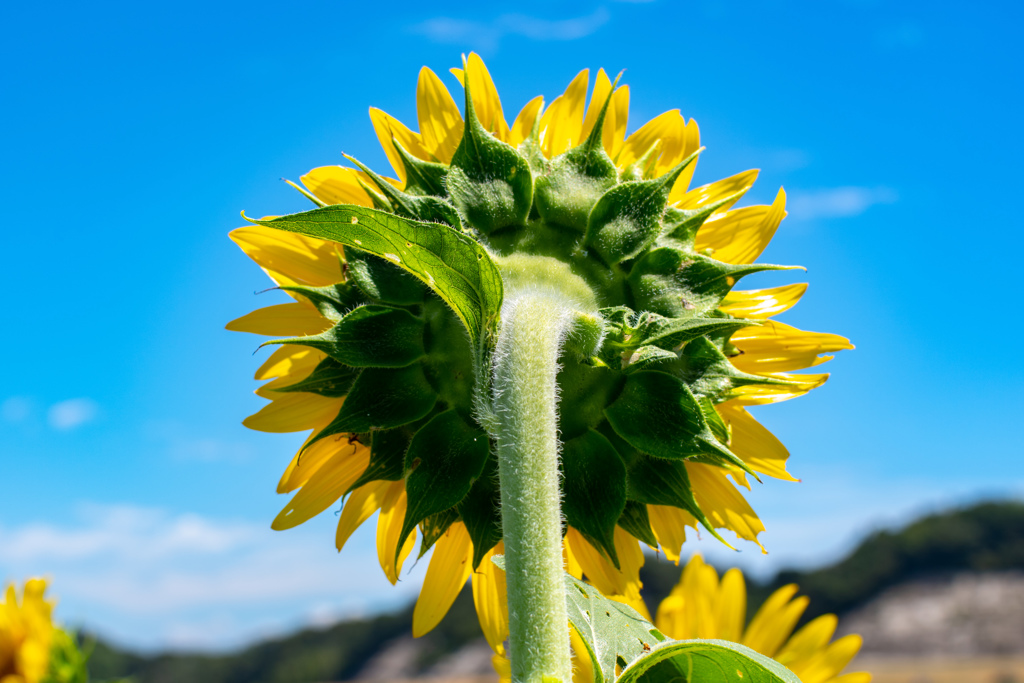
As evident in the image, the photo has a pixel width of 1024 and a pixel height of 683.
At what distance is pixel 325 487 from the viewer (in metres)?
2.15

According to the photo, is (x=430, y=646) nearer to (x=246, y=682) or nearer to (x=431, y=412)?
(x=246, y=682)

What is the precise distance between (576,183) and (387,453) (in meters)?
0.75

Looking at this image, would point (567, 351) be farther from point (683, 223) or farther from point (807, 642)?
point (807, 642)

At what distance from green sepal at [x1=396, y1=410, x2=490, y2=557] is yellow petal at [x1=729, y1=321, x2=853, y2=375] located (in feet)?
3.24

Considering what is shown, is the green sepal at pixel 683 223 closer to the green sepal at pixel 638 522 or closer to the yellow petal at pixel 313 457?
the green sepal at pixel 638 522

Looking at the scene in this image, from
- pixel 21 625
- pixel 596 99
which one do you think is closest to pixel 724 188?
pixel 596 99

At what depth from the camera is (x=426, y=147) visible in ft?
7.23

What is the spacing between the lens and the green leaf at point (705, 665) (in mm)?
1042

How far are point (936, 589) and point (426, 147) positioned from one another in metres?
39.8

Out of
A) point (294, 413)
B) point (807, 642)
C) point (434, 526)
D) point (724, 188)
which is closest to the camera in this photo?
point (434, 526)

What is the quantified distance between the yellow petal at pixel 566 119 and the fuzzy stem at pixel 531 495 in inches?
37.7

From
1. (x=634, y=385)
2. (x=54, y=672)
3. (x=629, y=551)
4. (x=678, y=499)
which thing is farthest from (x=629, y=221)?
(x=54, y=672)

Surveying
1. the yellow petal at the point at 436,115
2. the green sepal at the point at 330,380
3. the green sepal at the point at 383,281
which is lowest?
the green sepal at the point at 330,380

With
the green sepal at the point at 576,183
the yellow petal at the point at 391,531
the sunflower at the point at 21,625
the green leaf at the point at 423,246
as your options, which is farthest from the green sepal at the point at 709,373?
the sunflower at the point at 21,625
